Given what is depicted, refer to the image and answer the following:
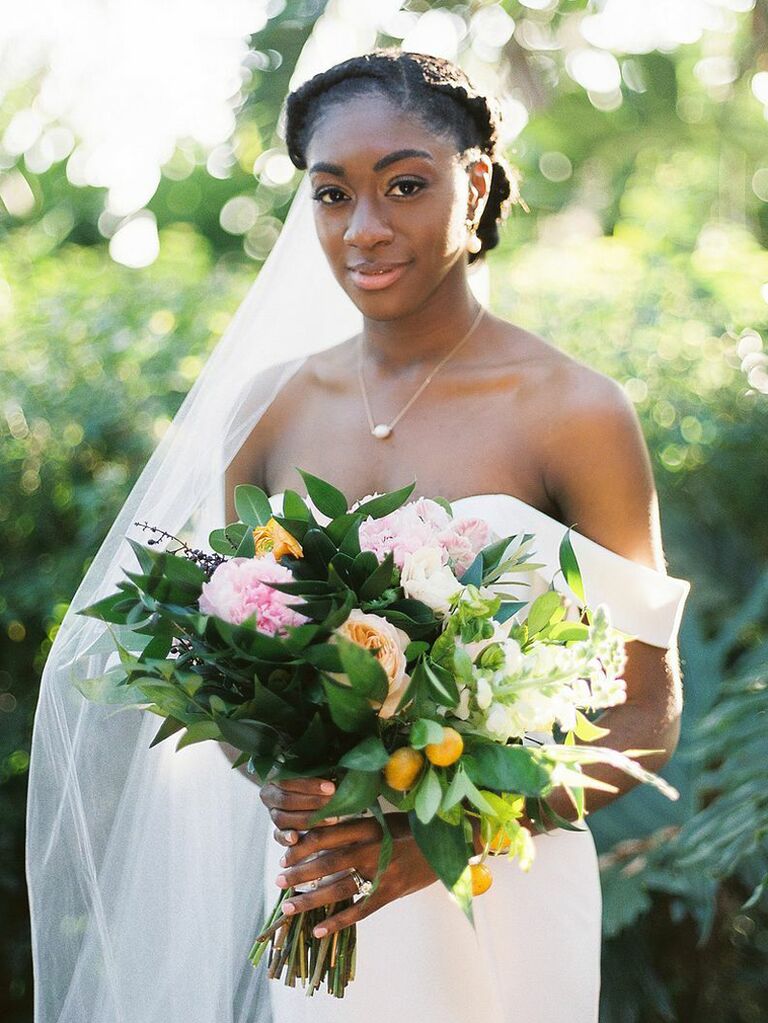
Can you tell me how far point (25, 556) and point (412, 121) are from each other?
2.60 metres

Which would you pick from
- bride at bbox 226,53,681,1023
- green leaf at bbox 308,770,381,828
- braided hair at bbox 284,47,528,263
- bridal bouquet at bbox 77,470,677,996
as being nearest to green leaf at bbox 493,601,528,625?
bridal bouquet at bbox 77,470,677,996

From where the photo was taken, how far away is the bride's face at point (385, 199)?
257cm

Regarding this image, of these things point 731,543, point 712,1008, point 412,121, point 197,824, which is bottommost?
point 712,1008

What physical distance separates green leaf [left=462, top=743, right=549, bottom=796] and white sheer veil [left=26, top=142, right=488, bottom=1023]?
90cm

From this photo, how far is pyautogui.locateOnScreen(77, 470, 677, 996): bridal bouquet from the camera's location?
1.95 m

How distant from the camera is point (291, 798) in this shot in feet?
7.02

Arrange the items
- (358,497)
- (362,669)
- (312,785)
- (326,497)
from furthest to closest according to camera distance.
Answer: (358,497) < (326,497) < (312,785) < (362,669)

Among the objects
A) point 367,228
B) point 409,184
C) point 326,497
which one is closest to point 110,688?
point 326,497

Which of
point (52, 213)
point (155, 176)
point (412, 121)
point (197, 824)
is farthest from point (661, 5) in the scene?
point (197, 824)

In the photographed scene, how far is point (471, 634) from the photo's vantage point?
2012mm

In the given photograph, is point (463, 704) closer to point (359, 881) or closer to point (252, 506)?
point (359, 881)

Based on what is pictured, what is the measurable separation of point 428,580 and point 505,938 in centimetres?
95

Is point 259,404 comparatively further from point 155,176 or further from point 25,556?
point 155,176

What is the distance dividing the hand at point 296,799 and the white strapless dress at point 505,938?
501 millimetres
